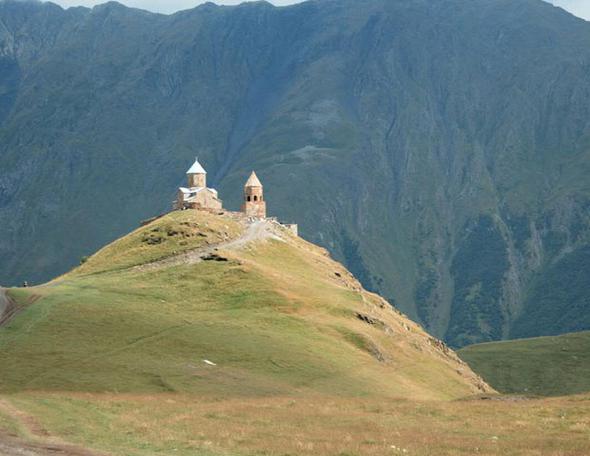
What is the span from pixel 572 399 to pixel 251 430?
26.4 m

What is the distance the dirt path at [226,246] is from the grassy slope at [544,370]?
150 ft

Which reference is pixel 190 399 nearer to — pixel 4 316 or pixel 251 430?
pixel 251 430

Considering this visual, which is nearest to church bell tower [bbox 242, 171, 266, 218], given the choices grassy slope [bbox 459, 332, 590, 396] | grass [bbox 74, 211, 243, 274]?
grass [bbox 74, 211, 243, 274]

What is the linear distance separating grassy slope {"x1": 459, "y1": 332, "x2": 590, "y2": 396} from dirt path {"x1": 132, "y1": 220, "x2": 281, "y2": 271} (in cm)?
4587

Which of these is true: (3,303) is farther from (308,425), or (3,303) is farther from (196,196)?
(196,196)

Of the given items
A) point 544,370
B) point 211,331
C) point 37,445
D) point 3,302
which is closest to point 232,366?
point 211,331

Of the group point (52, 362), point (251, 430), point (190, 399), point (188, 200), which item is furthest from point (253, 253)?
point (251, 430)

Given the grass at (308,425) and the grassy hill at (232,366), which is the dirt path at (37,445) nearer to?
the grassy hill at (232,366)

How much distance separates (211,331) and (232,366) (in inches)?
387

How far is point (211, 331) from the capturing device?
102375 millimetres

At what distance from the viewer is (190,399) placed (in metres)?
76.3

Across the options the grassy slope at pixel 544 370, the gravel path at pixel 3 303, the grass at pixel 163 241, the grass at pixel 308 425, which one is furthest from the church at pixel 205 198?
the grass at pixel 308 425

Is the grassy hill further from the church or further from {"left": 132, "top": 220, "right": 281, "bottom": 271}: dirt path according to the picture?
the church

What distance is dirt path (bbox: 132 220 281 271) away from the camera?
130750 millimetres
